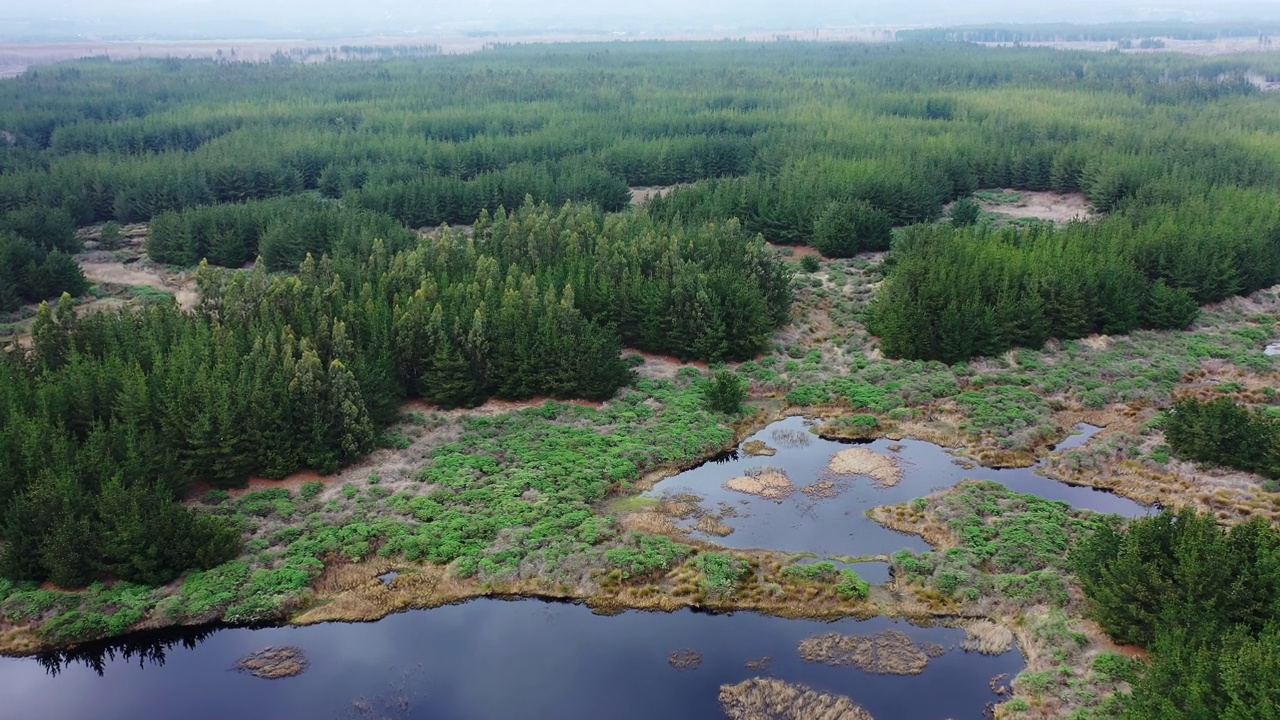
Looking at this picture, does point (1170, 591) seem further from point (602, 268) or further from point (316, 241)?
point (316, 241)

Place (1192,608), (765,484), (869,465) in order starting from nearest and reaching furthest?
(1192,608) < (765,484) < (869,465)

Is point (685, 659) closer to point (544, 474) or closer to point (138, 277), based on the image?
point (544, 474)

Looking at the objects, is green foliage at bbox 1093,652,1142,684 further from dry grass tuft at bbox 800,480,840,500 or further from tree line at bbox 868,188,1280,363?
tree line at bbox 868,188,1280,363

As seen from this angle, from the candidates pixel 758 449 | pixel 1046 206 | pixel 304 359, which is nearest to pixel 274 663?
pixel 304 359

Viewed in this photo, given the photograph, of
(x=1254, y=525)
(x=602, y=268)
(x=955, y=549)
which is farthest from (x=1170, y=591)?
(x=602, y=268)

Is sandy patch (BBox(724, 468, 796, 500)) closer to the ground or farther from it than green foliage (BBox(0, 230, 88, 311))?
closer to the ground

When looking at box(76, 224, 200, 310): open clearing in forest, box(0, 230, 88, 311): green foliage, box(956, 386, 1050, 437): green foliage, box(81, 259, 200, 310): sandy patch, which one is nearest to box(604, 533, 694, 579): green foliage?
box(956, 386, 1050, 437): green foliage
